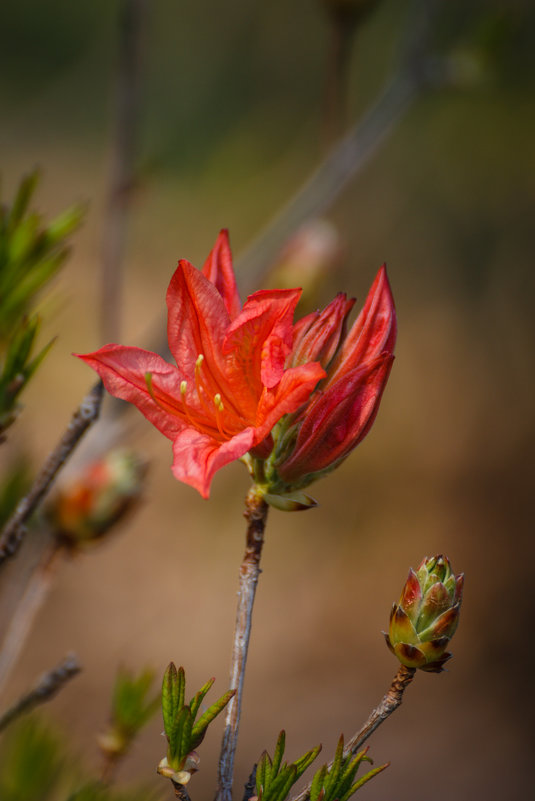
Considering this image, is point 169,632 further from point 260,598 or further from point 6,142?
point 6,142

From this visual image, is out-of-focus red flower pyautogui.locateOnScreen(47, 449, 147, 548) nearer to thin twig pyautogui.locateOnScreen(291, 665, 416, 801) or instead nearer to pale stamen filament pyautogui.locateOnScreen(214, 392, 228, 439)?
pale stamen filament pyautogui.locateOnScreen(214, 392, 228, 439)

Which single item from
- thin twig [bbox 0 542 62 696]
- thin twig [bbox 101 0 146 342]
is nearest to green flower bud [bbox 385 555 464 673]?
thin twig [bbox 0 542 62 696]

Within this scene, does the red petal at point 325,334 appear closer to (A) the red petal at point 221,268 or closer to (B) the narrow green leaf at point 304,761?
(A) the red petal at point 221,268

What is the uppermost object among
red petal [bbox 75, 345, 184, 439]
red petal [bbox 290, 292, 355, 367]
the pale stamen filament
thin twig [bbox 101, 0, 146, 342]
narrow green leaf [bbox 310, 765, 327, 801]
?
thin twig [bbox 101, 0, 146, 342]

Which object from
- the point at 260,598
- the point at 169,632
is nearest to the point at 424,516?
the point at 260,598

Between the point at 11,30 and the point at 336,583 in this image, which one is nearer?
the point at 336,583
